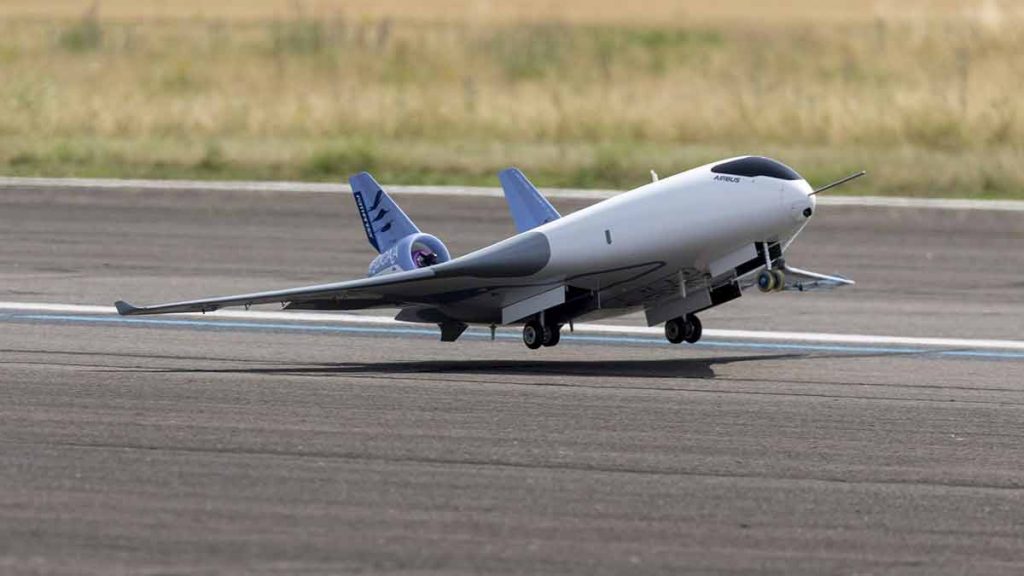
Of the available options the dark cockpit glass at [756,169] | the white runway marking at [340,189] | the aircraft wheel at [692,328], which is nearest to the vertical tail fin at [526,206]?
the aircraft wheel at [692,328]

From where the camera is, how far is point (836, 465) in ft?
40.0

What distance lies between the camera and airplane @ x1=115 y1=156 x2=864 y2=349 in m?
15.6

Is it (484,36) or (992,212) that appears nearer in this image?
(992,212)

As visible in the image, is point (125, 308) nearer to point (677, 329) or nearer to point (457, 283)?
point (457, 283)

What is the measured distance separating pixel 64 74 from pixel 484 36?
13527mm

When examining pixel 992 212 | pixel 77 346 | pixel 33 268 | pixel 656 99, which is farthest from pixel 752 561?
pixel 656 99

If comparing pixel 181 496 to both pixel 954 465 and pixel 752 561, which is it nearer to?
pixel 752 561

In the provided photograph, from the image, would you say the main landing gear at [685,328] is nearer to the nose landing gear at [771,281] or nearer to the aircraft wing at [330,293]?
the nose landing gear at [771,281]

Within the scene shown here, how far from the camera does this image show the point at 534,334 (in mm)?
16906

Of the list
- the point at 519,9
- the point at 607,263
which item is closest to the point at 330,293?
the point at 607,263

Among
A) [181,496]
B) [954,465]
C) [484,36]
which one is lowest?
[954,465]

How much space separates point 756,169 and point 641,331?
489cm

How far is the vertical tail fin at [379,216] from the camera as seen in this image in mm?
17500

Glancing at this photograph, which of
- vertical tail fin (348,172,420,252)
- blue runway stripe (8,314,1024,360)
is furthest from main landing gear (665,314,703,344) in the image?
vertical tail fin (348,172,420,252)
